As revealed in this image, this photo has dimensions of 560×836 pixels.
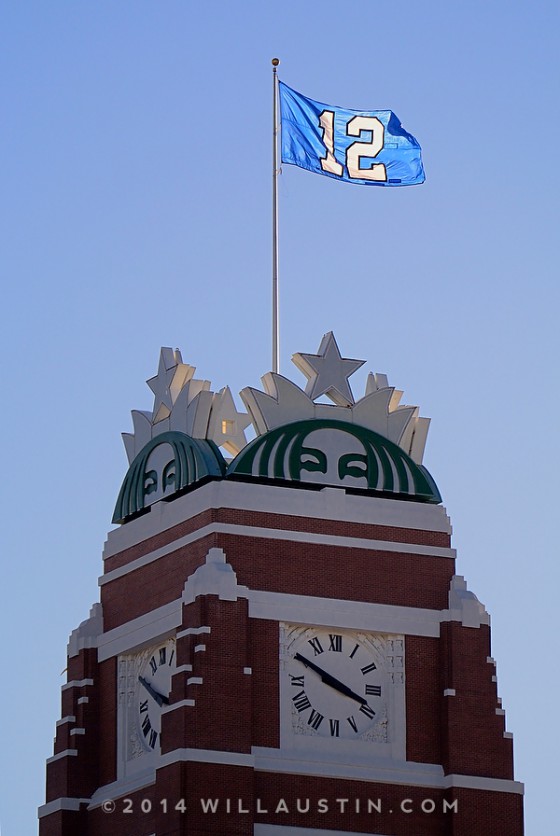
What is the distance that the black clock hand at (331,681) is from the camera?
217 ft

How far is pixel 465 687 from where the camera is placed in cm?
6700

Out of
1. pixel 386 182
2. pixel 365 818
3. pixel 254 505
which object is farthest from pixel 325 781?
pixel 386 182

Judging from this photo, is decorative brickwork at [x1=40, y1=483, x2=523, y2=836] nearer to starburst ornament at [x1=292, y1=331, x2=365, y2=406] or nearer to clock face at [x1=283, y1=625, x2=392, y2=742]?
clock face at [x1=283, y1=625, x2=392, y2=742]

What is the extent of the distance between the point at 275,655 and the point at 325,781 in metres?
2.90

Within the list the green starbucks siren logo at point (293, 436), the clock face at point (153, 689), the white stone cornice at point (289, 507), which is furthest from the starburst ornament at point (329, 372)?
the clock face at point (153, 689)

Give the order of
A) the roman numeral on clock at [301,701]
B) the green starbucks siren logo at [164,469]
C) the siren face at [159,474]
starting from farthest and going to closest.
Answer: the siren face at [159,474] < the green starbucks siren logo at [164,469] < the roman numeral on clock at [301,701]

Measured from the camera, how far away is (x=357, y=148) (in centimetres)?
7025

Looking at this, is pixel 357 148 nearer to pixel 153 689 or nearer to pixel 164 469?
pixel 164 469

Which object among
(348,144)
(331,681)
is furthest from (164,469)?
(348,144)

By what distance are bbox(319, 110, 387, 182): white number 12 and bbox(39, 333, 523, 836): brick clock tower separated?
4.21m

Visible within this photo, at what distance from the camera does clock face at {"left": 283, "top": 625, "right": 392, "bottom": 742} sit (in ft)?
217

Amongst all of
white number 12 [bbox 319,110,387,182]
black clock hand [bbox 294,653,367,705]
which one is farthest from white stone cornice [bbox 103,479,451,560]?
white number 12 [bbox 319,110,387,182]

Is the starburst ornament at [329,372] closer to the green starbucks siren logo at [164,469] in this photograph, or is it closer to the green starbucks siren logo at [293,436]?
the green starbucks siren logo at [293,436]

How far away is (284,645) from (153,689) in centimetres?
323
